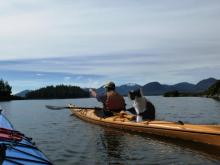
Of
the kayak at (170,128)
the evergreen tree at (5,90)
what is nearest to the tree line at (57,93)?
the evergreen tree at (5,90)

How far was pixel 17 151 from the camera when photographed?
436 inches

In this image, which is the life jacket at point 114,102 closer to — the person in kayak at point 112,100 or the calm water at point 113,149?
the person in kayak at point 112,100

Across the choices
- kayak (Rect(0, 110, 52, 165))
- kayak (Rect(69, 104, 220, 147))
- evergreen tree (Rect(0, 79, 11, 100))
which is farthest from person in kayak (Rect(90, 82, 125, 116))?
evergreen tree (Rect(0, 79, 11, 100))

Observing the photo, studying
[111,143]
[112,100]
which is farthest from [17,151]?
[112,100]

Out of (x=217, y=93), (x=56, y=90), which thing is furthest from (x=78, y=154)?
(x=56, y=90)

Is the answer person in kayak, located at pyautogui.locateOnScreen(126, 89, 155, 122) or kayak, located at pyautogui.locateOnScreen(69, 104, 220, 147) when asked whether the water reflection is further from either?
person in kayak, located at pyautogui.locateOnScreen(126, 89, 155, 122)

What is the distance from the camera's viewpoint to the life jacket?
81.7 ft

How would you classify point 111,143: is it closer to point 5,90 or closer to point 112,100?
point 112,100

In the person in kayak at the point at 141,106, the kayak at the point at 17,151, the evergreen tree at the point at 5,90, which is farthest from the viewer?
the evergreen tree at the point at 5,90

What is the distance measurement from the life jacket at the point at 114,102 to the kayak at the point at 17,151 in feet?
38.7

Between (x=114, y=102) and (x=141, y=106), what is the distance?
3.56 meters

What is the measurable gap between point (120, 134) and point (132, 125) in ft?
2.47

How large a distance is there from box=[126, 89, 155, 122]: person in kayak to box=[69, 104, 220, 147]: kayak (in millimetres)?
535

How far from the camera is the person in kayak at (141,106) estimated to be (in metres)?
21.5
